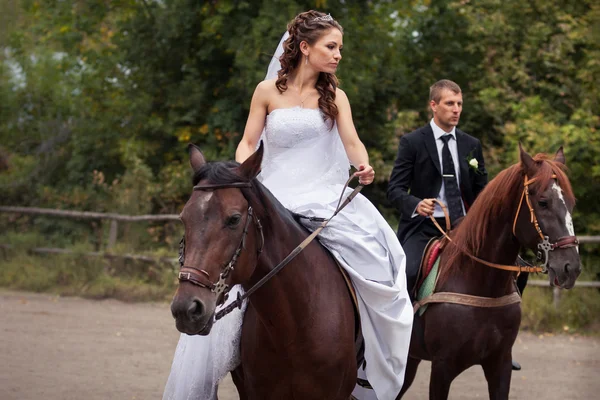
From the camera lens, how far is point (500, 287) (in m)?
5.84

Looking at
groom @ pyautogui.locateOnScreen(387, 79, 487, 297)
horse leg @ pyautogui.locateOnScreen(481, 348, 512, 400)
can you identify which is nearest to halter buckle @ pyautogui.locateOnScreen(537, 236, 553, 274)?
horse leg @ pyautogui.locateOnScreen(481, 348, 512, 400)

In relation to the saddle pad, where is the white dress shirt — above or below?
above

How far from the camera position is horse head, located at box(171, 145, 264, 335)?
3.50 meters

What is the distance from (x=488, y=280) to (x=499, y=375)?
67cm

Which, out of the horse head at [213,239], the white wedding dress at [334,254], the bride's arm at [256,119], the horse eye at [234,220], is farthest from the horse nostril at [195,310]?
the bride's arm at [256,119]

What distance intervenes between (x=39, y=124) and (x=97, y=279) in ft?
21.2

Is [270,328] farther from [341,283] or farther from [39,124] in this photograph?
[39,124]

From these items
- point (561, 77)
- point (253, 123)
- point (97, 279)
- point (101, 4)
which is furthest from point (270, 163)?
point (101, 4)

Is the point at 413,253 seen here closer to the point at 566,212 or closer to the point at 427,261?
the point at 427,261

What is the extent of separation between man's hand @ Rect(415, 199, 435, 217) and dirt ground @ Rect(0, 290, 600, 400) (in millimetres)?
2892

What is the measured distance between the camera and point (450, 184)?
6.54m

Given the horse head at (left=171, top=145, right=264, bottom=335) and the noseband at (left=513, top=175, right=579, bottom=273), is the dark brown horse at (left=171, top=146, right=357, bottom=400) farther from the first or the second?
the noseband at (left=513, top=175, right=579, bottom=273)

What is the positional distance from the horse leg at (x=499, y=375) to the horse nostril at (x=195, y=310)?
2.96 metres

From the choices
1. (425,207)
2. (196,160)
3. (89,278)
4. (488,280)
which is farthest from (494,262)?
(89,278)
